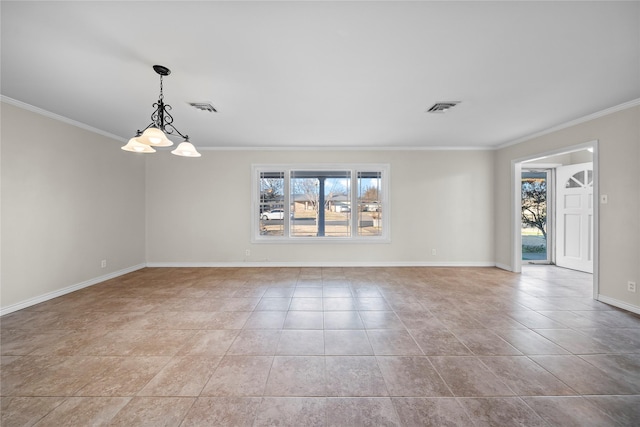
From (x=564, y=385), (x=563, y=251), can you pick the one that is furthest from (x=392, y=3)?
(x=563, y=251)

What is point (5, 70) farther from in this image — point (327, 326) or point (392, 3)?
point (327, 326)

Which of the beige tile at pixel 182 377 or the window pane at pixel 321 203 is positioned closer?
the beige tile at pixel 182 377

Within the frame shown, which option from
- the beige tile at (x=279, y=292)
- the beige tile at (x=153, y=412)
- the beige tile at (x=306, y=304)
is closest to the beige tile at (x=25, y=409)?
the beige tile at (x=153, y=412)

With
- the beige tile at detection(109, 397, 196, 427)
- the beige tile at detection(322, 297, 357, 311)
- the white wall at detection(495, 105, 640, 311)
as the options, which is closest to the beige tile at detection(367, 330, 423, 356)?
the beige tile at detection(322, 297, 357, 311)

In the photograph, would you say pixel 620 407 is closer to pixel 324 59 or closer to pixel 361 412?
pixel 361 412

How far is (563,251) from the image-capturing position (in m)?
5.31

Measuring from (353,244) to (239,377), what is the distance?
377cm

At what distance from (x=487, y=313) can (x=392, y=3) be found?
11.2ft

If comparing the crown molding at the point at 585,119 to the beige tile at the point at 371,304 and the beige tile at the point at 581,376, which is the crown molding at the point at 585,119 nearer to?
the beige tile at the point at 581,376

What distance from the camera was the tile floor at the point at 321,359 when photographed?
1.55 m

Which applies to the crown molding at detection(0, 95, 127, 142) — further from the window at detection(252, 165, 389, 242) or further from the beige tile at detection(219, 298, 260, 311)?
the beige tile at detection(219, 298, 260, 311)

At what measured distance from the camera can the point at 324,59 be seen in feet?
7.04

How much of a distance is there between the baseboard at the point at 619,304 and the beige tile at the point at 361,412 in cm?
369

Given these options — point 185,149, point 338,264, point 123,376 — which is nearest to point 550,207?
point 338,264
